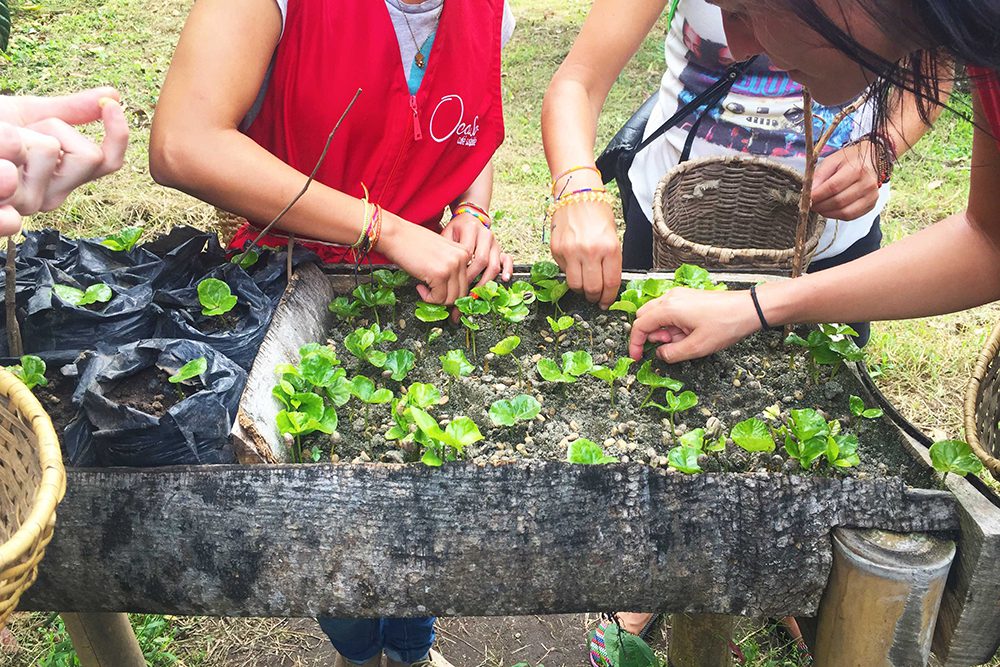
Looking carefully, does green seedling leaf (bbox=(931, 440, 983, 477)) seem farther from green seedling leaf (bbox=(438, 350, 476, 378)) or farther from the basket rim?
the basket rim

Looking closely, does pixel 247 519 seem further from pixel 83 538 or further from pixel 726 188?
pixel 726 188

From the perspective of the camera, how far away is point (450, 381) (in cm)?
165

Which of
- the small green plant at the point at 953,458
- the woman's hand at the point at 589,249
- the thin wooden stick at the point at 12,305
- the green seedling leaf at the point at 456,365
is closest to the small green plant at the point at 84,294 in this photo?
the thin wooden stick at the point at 12,305

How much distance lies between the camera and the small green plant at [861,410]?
4.90ft

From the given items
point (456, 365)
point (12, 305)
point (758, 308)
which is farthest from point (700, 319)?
point (12, 305)

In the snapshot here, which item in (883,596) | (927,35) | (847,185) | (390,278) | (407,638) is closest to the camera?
(927,35)

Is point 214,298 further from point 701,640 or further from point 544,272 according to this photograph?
point 701,640

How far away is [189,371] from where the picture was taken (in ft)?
4.55

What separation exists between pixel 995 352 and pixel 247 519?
138 centimetres

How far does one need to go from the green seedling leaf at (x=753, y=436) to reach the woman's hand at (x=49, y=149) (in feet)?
3.60

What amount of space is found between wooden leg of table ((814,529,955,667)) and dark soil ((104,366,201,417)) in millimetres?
1120

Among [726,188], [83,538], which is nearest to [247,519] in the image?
[83,538]

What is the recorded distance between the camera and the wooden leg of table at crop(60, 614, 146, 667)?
1.76m

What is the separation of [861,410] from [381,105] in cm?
121
